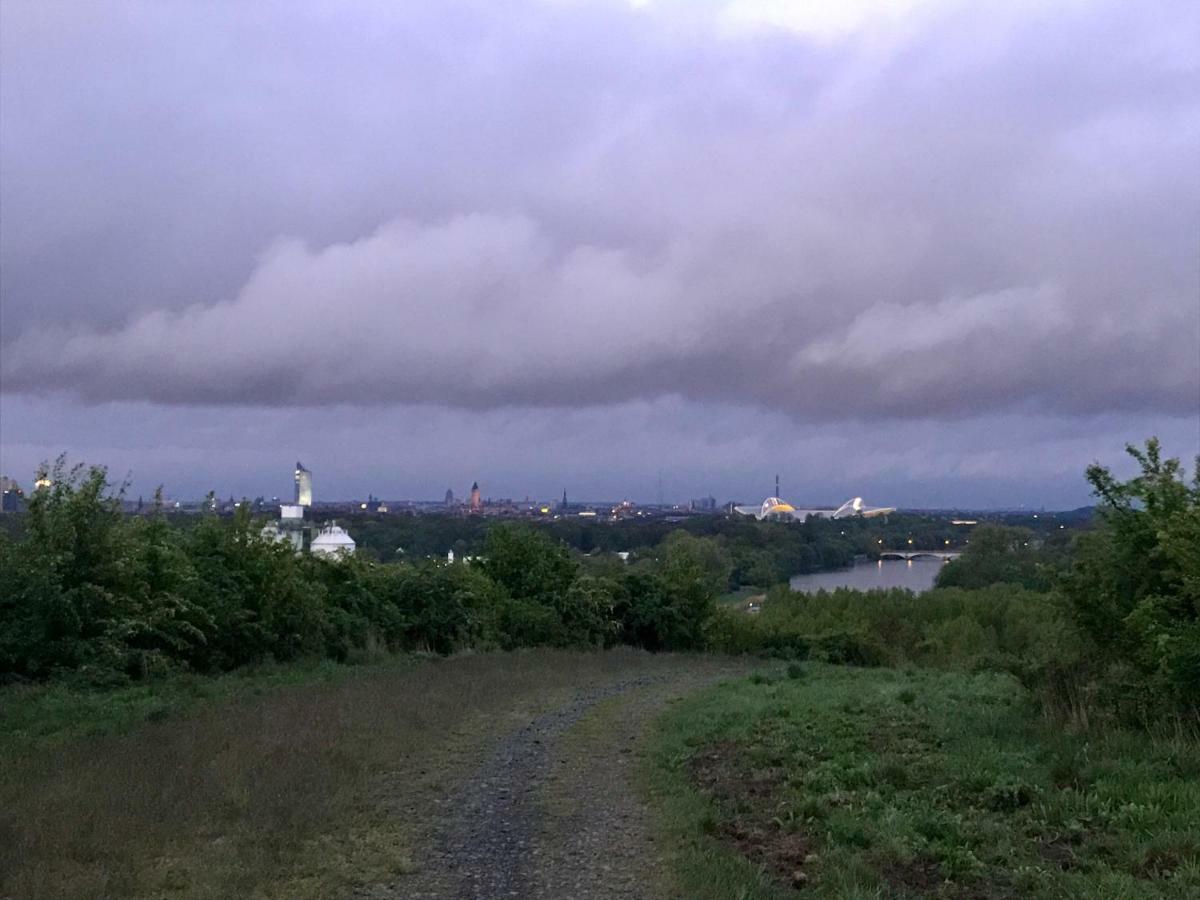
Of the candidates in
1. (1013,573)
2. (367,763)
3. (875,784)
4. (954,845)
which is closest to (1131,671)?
(875,784)

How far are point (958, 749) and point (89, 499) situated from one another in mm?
15049

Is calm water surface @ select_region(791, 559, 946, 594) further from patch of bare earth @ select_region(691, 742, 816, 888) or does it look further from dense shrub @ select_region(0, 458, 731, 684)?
patch of bare earth @ select_region(691, 742, 816, 888)

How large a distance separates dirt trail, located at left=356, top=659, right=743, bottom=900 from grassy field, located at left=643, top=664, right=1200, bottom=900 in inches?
15.6

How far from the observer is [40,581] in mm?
17500

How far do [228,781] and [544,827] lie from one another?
3.13m

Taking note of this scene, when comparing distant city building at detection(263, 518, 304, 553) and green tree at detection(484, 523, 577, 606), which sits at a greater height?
distant city building at detection(263, 518, 304, 553)

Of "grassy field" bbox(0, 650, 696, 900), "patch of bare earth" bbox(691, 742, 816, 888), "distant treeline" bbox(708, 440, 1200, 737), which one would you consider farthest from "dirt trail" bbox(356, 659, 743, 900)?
"distant treeline" bbox(708, 440, 1200, 737)

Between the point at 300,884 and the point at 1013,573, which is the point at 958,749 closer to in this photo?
the point at 300,884

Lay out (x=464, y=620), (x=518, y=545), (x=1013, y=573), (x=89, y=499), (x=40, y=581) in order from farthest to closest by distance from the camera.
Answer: (x=1013, y=573) → (x=518, y=545) → (x=464, y=620) → (x=89, y=499) → (x=40, y=581)

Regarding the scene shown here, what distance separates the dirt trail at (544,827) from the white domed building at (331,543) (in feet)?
45.3

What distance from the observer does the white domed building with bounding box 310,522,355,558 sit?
89.1 ft

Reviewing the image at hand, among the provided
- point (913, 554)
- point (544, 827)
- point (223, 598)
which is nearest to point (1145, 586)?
point (544, 827)

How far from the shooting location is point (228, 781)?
9.86 meters

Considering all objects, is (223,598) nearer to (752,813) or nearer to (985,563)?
(752,813)
